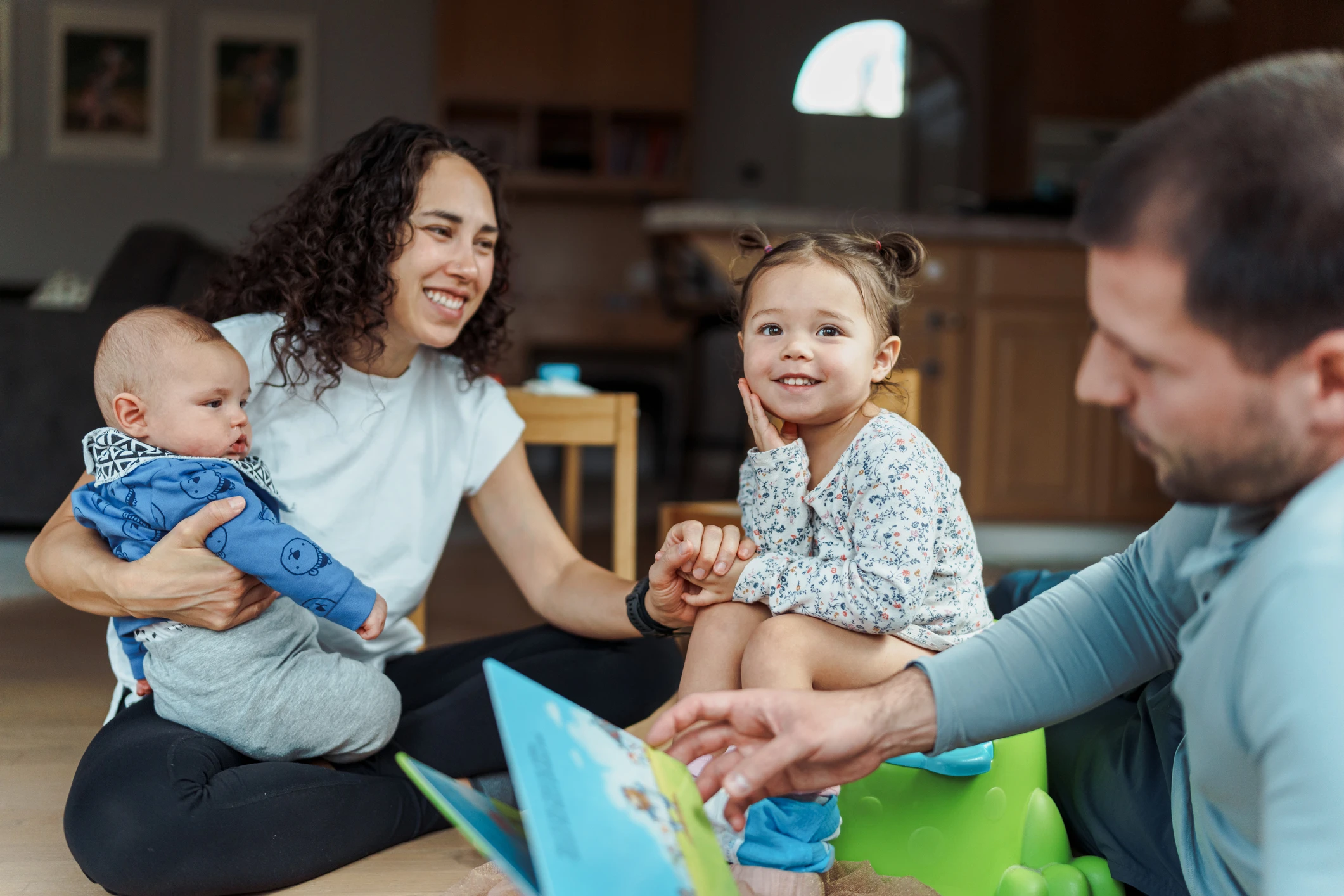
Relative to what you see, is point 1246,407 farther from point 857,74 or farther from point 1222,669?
point 857,74

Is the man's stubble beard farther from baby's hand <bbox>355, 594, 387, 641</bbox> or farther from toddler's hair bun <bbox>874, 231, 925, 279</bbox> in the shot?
baby's hand <bbox>355, 594, 387, 641</bbox>

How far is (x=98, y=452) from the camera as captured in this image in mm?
1274

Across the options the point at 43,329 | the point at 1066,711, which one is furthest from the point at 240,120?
the point at 1066,711

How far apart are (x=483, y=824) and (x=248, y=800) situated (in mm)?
562

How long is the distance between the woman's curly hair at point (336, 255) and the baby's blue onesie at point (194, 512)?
0.77ft

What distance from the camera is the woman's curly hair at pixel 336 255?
1506mm

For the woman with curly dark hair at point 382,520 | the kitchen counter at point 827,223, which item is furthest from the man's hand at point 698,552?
the kitchen counter at point 827,223

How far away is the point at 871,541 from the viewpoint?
3.92ft

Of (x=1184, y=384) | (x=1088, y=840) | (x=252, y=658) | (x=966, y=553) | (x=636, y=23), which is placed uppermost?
(x=636, y=23)

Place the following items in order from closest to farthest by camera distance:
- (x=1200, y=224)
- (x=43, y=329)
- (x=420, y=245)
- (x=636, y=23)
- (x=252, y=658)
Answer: (x=1200, y=224) → (x=252, y=658) → (x=420, y=245) → (x=43, y=329) → (x=636, y=23)

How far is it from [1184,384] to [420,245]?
1095 millimetres

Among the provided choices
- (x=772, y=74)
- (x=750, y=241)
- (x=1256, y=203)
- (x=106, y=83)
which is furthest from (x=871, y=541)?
(x=106, y=83)

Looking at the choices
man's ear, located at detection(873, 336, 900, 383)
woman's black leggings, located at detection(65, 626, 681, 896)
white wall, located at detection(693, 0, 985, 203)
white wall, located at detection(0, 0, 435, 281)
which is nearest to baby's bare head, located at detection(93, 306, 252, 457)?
woman's black leggings, located at detection(65, 626, 681, 896)

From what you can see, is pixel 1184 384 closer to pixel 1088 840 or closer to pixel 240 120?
pixel 1088 840
